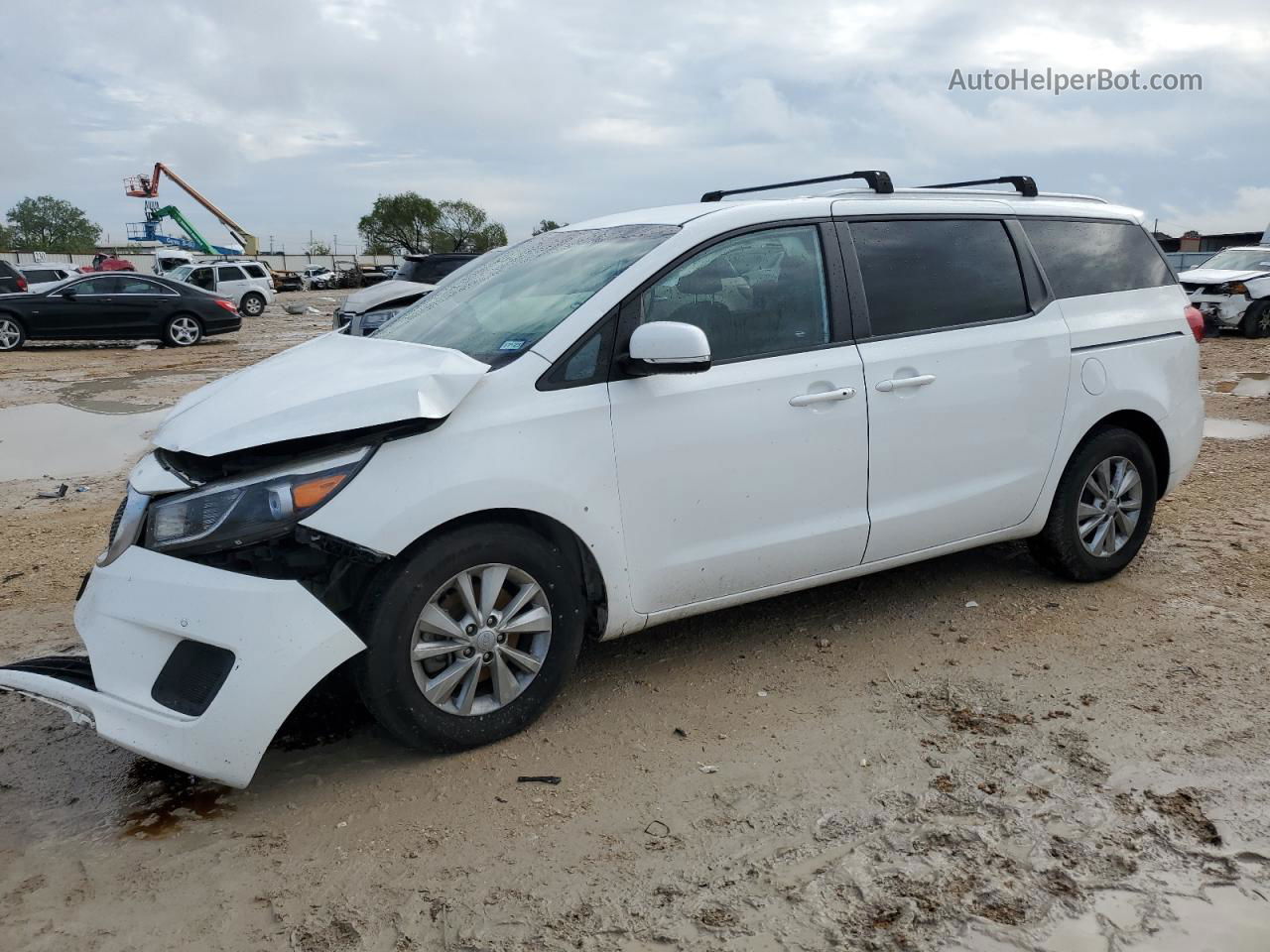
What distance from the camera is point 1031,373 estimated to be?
4328 mm

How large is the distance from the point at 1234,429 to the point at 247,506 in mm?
8686

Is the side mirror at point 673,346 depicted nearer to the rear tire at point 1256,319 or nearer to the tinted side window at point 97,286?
the rear tire at point 1256,319

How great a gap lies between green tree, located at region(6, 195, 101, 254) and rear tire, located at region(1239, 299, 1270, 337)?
115 metres

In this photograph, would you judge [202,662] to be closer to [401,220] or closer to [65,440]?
[65,440]

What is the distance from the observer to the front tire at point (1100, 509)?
463cm

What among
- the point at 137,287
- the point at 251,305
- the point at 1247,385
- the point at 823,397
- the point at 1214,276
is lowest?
the point at 1247,385

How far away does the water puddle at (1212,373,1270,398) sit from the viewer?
11.1m

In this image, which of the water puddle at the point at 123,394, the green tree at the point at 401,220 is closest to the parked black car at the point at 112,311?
the water puddle at the point at 123,394

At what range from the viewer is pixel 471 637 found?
10.6ft

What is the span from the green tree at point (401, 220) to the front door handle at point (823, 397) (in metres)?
87.7

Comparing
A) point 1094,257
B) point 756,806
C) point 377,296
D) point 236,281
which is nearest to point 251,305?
point 236,281

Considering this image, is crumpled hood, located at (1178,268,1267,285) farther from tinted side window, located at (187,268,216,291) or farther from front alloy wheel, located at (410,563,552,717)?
tinted side window, located at (187,268,216,291)

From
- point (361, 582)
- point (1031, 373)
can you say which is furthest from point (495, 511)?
point (1031, 373)

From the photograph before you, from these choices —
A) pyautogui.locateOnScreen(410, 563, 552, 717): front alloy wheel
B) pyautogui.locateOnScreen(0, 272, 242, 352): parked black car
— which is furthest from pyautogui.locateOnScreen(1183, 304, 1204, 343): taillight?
pyautogui.locateOnScreen(0, 272, 242, 352): parked black car
